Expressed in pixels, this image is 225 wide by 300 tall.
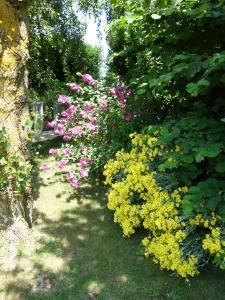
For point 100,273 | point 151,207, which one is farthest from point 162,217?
point 100,273

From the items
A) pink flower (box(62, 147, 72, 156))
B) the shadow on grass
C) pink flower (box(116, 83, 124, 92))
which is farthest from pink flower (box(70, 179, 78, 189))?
pink flower (box(116, 83, 124, 92))

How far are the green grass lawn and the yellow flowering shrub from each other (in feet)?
0.55

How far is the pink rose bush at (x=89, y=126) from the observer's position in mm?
5664

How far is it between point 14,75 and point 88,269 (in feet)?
7.48

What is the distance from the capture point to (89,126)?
574 centimetres

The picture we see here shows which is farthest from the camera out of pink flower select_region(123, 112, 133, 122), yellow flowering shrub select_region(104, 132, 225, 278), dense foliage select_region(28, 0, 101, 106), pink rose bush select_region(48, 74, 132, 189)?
dense foliage select_region(28, 0, 101, 106)

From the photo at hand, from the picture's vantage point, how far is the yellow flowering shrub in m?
3.31

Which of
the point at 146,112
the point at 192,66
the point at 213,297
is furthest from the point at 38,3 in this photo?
the point at 213,297

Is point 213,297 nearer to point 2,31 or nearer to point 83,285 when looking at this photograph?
point 83,285

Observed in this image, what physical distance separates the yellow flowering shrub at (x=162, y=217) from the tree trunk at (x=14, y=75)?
1.18 meters

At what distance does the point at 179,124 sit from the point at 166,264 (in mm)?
1378

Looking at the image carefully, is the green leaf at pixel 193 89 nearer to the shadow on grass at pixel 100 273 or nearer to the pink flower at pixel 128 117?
the shadow on grass at pixel 100 273

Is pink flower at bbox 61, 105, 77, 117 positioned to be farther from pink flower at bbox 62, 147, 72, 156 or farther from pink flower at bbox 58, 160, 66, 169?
pink flower at bbox 58, 160, 66, 169

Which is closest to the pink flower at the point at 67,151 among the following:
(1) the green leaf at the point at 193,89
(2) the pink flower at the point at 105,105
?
(2) the pink flower at the point at 105,105
